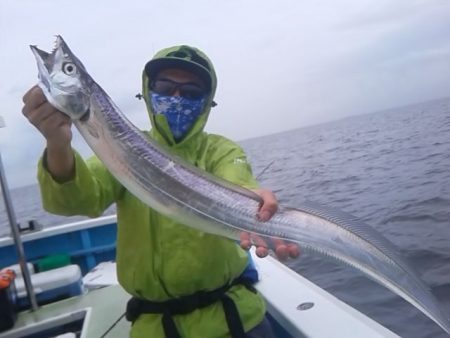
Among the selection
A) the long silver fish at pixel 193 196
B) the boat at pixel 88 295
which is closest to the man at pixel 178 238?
the long silver fish at pixel 193 196

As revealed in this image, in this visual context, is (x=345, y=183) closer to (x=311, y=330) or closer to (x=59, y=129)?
(x=311, y=330)

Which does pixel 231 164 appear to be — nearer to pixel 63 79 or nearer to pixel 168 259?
pixel 168 259

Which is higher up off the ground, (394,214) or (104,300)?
(104,300)

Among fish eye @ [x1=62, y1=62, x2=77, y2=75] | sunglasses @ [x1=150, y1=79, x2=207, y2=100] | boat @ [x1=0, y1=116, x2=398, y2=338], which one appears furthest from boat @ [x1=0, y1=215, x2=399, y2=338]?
fish eye @ [x1=62, y1=62, x2=77, y2=75]

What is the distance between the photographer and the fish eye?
1.81 m

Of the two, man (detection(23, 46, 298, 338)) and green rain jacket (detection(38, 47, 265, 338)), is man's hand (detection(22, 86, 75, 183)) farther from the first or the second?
green rain jacket (detection(38, 47, 265, 338))

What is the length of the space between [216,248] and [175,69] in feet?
3.47

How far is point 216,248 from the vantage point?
7.76 feet

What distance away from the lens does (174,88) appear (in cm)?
252

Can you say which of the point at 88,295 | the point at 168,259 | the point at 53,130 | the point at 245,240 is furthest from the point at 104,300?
the point at 53,130

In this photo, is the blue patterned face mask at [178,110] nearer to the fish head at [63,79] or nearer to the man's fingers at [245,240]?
the fish head at [63,79]

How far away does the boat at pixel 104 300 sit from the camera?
2.80 metres

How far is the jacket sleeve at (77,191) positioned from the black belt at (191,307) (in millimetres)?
624

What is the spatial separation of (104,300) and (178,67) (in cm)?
264
